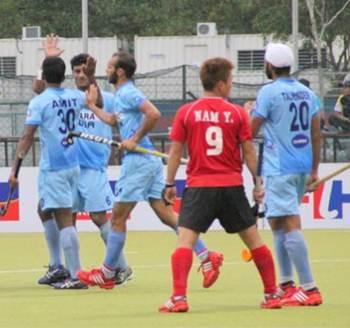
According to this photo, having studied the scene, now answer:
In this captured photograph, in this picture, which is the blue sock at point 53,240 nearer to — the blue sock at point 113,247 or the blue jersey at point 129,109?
the blue sock at point 113,247

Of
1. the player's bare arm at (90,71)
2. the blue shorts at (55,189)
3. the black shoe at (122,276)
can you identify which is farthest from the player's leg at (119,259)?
the player's bare arm at (90,71)

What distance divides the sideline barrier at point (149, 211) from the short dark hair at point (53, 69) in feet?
27.9

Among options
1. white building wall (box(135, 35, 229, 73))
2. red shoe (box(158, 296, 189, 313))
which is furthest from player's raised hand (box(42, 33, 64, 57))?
white building wall (box(135, 35, 229, 73))

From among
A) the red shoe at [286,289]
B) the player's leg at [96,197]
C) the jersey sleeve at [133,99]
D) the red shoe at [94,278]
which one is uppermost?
the jersey sleeve at [133,99]

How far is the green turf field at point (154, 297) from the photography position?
12.6 metres

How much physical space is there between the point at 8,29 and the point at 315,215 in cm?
3714

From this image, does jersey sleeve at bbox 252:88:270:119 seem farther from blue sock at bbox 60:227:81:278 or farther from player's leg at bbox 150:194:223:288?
blue sock at bbox 60:227:81:278

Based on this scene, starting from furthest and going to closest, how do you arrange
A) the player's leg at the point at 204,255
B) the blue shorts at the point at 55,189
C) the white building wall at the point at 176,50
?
the white building wall at the point at 176,50
the blue shorts at the point at 55,189
the player's leg at the point at 204,255

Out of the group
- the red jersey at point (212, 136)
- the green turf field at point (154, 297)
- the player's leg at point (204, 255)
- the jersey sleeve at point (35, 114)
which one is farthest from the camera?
the jersey sleeve at point (35, 114)

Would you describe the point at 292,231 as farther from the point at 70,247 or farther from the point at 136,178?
the point at 70,247

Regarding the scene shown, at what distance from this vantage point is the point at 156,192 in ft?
49.9

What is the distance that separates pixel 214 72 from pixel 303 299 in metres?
1.89

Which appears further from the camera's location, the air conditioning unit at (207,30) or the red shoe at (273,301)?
the air conditioning unit at (207,30)

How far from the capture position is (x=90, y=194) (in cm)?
1611
